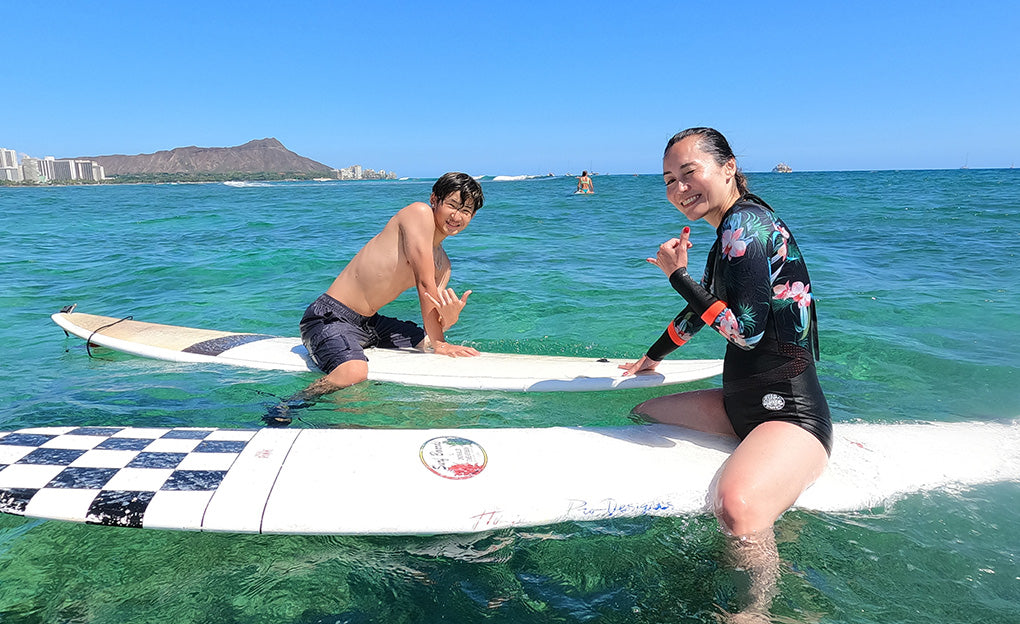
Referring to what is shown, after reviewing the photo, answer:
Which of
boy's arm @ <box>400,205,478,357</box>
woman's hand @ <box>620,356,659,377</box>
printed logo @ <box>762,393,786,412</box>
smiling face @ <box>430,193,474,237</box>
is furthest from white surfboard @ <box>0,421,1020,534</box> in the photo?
smiling face @ <box>430,193,474,237</box>

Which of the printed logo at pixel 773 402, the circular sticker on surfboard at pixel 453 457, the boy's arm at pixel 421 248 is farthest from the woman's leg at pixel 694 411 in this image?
the boy's arm at pixel 421 248

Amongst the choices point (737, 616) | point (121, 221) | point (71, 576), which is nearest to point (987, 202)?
point (737, 616)

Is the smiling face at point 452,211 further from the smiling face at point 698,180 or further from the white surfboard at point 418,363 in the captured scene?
the smiling face at point 698,180

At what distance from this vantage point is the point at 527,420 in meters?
3.99

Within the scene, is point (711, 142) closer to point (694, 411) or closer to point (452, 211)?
point (694, 411)

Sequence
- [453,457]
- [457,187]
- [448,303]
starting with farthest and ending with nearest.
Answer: [448,303], [457,187], [453,457]

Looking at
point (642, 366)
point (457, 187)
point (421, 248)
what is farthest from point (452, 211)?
point (642, 366)

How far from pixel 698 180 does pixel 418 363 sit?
262cm

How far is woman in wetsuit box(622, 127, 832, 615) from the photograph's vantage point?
244cm

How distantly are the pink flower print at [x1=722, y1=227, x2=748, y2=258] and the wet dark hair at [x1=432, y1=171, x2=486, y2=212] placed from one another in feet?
6.81

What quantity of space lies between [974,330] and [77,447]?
7308 millimetres

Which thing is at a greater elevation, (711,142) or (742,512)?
(711,142)

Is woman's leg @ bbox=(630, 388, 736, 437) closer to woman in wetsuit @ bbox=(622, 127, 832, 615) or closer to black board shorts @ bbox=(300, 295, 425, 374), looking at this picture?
woman in wetsuit @ bbox=(622, 127, 832, 615)

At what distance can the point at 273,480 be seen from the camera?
2561mm
